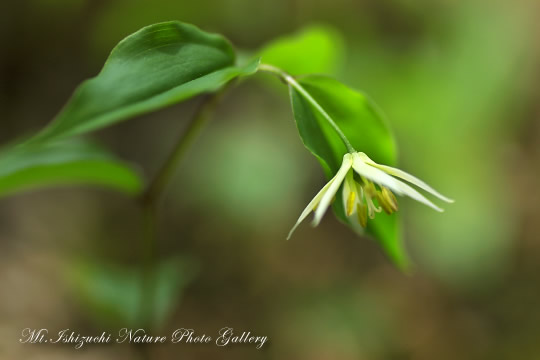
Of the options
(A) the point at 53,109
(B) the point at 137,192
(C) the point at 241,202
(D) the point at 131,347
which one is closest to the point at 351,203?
(B) the point at 137,192

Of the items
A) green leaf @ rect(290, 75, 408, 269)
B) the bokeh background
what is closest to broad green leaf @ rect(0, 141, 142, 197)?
green leaf @ rect(290, 75, 408, 269)

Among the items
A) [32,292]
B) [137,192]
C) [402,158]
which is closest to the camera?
[137,192]

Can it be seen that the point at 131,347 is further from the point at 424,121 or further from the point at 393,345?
the point at 424,121

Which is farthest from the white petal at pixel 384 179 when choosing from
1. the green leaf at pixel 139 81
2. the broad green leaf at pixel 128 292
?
the broad green leaf at pixel 128 292

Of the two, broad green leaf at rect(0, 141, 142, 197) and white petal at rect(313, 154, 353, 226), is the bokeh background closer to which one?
broad green leaf at rect(0, 141, 142, 197)

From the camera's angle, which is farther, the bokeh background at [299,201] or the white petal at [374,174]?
the bokeh background at [299,201]

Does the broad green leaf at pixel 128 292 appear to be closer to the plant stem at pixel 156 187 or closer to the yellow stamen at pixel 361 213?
the plant stem at pixel 156 187
